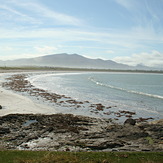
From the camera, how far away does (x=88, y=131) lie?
15.6 metres

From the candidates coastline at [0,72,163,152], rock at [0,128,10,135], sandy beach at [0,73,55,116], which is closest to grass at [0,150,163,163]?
coastline at [0,72,163,152]

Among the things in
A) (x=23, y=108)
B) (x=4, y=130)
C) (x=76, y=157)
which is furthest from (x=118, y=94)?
(x=76, y=157)

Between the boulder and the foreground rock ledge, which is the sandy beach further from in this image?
the boulder

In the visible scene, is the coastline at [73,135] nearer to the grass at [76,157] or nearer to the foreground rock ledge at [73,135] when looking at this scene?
the foreground rock ledge at [73,135]

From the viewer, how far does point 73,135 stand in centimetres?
1438

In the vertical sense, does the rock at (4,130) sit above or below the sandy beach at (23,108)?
above

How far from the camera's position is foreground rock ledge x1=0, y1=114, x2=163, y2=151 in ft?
40.2

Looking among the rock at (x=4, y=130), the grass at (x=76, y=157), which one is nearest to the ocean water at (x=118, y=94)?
the grass at (x=76, y=157)

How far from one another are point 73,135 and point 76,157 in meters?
4.36

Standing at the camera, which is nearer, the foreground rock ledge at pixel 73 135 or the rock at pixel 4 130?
the foreground rock ledge at pixel 73 135

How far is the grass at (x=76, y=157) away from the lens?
31.2 ft

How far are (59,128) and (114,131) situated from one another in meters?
3.92

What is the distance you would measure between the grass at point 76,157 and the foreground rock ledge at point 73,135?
4.74ft

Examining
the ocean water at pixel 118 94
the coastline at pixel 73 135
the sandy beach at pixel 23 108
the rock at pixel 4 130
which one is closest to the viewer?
the coastline at pixel 73 135
